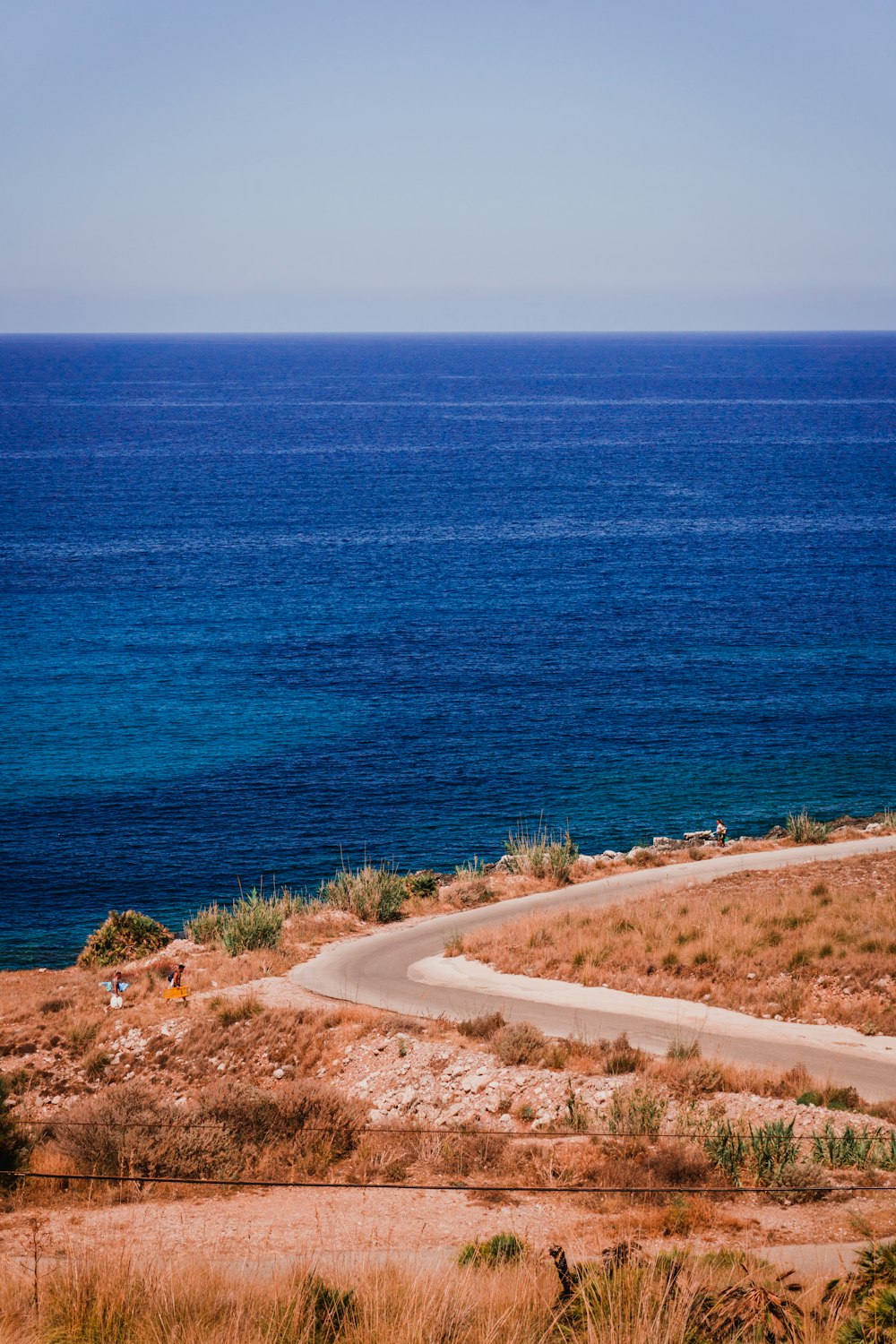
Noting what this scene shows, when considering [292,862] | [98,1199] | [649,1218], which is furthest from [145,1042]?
[292,862]

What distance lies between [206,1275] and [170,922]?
28.0 metres

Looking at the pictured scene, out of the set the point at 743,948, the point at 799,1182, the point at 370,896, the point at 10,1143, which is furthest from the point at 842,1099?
the point at 370,896

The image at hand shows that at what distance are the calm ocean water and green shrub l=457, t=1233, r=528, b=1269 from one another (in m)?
26.6

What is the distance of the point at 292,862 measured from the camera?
39.2 m

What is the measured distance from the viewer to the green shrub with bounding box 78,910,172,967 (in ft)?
97.2

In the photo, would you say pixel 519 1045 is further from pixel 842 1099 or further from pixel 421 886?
pixel 421 886

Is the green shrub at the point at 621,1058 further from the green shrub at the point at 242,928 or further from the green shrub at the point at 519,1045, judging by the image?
the green shrub at the point at 242,928

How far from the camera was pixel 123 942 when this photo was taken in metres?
29.8

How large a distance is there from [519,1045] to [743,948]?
6845mm

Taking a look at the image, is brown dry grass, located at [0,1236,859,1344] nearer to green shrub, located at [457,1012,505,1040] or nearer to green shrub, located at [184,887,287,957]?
green shrub, located at [457,1012,505,1040]

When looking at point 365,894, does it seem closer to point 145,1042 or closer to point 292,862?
point 292,862

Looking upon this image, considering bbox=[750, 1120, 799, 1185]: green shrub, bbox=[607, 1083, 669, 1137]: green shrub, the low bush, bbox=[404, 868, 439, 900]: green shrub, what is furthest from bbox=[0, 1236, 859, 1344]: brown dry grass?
bbox=[404, 868, 439, 900]: green shrub

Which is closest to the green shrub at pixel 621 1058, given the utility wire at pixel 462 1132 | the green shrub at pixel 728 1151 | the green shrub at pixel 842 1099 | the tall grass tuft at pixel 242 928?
the utility wire at pixel 462 1132

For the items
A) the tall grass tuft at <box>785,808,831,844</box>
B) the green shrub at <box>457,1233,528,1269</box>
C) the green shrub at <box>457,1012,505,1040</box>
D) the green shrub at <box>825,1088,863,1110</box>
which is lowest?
the tall grass tuft at <box>785,808,831,844</box>
